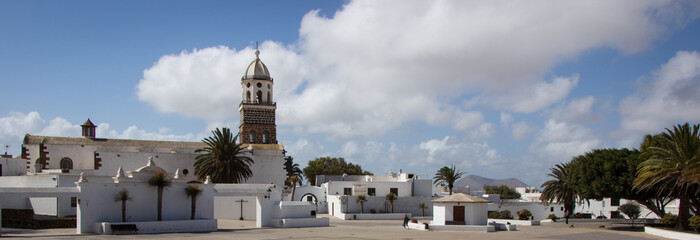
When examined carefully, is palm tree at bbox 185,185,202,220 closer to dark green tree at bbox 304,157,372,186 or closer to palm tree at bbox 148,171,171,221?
palm tree at bbox 148,171,171,221

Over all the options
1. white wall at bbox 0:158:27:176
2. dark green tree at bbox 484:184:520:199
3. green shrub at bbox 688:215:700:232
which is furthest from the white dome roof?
dark green tree at bbox 484:184:520:199

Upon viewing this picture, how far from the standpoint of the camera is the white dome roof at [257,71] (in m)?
61.6

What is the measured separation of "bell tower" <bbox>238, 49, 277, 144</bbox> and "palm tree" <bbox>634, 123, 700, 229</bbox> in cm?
3756

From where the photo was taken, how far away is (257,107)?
6159cm

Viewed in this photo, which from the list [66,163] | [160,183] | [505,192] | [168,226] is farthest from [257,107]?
[505,192]

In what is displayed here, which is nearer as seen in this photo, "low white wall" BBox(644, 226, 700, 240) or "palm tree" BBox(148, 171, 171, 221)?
"low white wall" BBox(644, 226, 700, 240)

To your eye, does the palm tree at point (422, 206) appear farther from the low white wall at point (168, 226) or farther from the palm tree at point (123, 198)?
the palm tree at point (123, 198)

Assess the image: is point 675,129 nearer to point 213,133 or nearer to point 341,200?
point 341,200

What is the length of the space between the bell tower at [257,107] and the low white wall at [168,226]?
2816cm

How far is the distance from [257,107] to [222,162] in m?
14.9

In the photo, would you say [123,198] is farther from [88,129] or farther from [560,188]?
[560,188]

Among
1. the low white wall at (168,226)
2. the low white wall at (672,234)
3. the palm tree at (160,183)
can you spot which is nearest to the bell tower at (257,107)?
the low white wall at (168,226)

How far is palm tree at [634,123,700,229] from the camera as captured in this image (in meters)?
30.4

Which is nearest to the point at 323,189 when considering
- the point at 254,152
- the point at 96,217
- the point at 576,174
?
the point at 254,152
